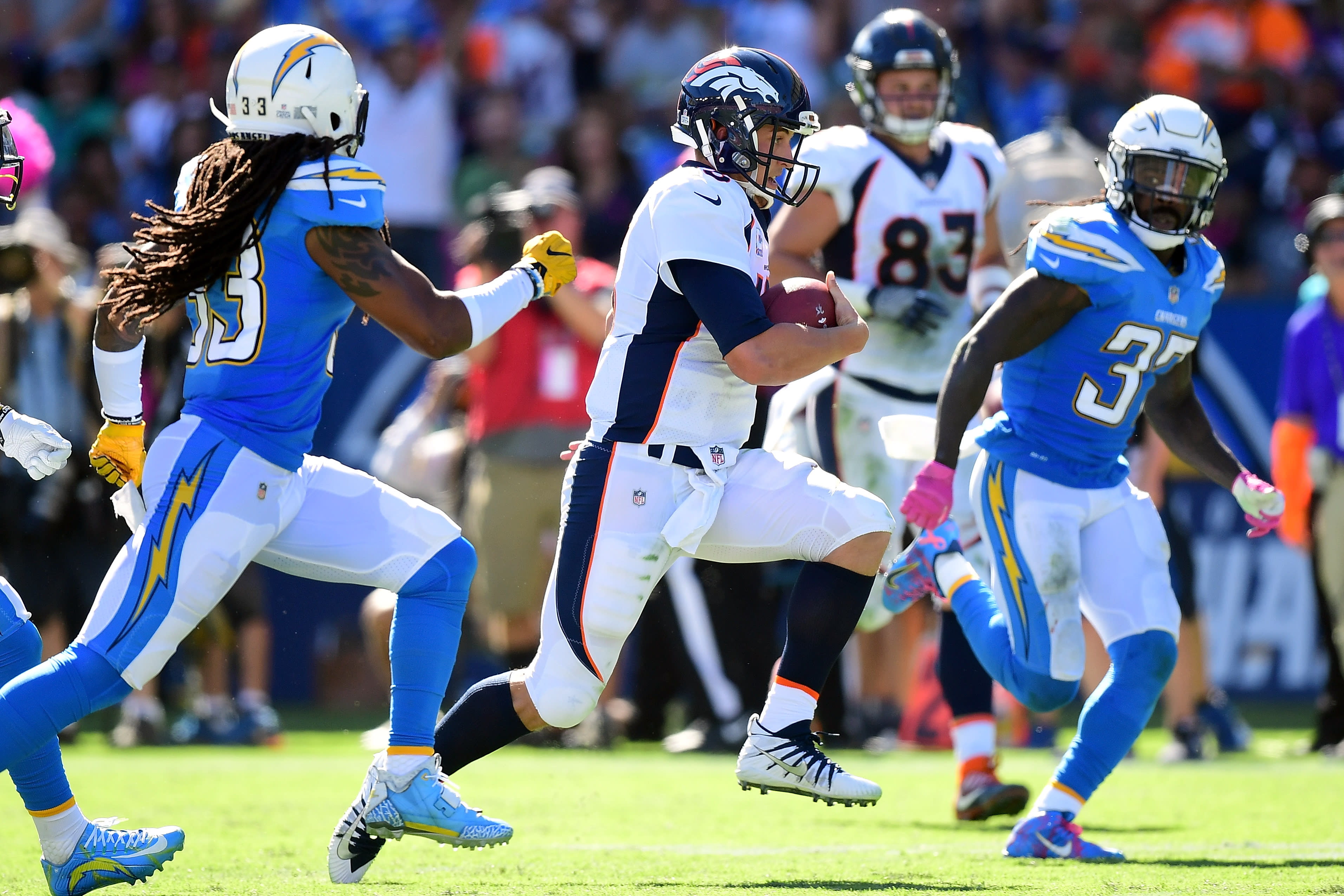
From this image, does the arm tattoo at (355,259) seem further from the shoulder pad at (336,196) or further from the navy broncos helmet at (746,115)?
the navy broncos helmet at (746,115)

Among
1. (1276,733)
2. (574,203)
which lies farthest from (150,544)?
(1276,733)

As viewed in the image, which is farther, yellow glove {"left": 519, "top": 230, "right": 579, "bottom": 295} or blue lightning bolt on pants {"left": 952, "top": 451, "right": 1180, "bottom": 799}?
blue lightning bolt on pants {"left": 952, "top": 451, "right": 1180, "bottom": 799}

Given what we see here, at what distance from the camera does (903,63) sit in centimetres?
637

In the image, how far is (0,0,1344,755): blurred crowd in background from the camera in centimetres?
850

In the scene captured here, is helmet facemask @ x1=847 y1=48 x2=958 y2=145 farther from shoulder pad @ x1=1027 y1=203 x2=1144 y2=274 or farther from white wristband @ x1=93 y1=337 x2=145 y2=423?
white wristband @ x1=93 y1=337 x2=145 y2=423

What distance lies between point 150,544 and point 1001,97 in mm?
8617

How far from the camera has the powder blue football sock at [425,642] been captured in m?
4.38

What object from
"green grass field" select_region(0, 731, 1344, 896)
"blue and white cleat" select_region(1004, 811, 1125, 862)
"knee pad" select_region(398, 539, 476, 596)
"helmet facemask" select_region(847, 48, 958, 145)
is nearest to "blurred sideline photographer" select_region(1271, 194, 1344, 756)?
"green grass field" select_region(0, 731, 1344, 896)

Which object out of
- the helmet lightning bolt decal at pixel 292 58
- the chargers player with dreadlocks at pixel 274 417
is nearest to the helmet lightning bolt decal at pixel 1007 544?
the chargers player with dreadlocks at pixel 274 417

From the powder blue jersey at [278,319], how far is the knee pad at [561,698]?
82 centimetres

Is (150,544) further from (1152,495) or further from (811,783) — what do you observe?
(1152,495)

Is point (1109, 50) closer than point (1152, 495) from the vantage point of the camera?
No

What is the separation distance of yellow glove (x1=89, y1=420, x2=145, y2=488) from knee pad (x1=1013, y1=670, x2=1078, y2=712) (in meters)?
2.46

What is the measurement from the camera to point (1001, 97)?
11664 mm
